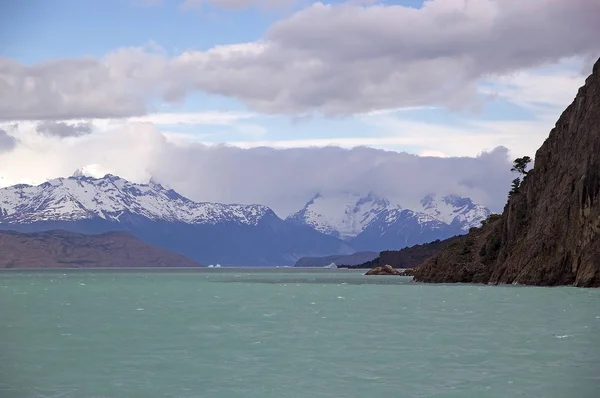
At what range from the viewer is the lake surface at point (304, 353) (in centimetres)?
3941

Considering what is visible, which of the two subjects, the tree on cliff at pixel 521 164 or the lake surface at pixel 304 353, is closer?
the lake surface at pixel 304 353

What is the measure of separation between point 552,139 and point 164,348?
110 meters

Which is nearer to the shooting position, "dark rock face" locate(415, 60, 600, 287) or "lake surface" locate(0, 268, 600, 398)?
"lake surface" locate(0, 268, 600, 398)

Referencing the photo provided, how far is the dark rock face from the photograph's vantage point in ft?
414

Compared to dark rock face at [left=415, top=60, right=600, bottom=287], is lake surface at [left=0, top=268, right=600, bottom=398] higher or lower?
lower

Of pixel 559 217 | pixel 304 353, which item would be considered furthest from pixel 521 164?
pixel 304 353

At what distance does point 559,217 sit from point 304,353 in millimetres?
92164

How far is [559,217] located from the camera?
134 metres

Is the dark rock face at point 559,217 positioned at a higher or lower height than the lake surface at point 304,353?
higher

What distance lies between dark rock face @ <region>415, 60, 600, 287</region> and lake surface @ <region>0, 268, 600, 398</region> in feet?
139

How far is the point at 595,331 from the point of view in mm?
61906

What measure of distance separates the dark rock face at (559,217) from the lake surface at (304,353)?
4242 cm

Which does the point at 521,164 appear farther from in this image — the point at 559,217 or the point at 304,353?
the point at 304,353

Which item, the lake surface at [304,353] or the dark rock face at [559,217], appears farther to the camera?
the dark rock face at [559,217]
